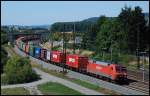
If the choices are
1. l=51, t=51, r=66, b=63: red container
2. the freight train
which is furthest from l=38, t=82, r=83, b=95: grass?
l=51, t=51, r=66, b=63: red container

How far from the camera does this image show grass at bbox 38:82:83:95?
4941 centimetres

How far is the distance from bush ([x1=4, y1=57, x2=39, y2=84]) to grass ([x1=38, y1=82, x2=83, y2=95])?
218 inches

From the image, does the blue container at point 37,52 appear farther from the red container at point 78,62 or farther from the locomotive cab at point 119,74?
the locomotive cab at point 119,74

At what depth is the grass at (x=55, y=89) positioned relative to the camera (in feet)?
162

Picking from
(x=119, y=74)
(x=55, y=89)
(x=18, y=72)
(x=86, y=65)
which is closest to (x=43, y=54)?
(x=86, y=65)

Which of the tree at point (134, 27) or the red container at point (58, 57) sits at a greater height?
the tree at point (134, 27)

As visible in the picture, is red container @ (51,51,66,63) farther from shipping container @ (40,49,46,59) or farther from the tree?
the tree

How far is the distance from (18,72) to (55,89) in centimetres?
1268

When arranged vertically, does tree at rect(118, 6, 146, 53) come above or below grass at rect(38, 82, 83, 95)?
above

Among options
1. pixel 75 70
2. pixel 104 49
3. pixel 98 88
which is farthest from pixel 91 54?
pixel 98 88

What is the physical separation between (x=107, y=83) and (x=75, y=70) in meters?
20.0

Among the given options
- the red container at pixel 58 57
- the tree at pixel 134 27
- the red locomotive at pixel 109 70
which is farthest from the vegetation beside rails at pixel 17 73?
the tree at pixel 134 27

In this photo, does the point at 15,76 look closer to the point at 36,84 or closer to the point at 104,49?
the point at 36,84

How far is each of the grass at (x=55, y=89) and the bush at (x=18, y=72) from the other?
5527 mm
